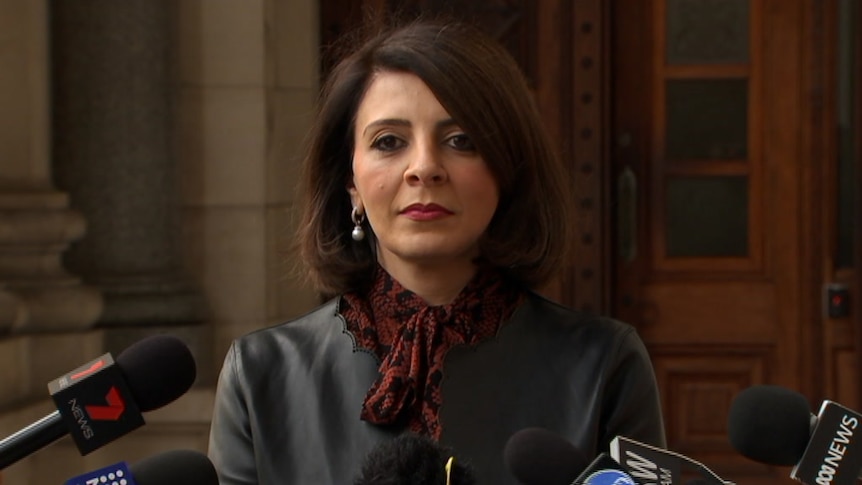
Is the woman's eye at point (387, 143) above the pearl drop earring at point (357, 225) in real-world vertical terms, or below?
above

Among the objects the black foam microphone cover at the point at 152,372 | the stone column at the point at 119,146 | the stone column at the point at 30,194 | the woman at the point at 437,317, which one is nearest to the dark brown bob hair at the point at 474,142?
the woman at the point at 437,317

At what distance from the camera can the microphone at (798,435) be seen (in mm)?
1478

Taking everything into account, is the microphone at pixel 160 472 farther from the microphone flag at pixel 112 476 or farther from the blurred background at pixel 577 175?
the blurred background at pixel 577 175

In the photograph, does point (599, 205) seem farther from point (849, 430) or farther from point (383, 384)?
point (849, 430)

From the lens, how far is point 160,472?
1466 millimetres

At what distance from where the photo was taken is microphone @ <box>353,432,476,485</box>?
1.50 m

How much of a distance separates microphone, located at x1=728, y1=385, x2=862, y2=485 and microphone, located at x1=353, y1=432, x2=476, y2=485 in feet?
0.92

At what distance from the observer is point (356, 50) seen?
2.35 meters

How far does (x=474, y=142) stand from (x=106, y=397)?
2.46ft

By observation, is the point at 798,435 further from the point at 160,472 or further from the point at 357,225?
the point at 357,225

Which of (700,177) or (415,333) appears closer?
(415,333)

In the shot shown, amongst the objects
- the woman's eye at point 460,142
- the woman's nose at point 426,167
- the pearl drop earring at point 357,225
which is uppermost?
the woman's eye at point 460,142

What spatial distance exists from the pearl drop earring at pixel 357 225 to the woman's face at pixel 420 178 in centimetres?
13

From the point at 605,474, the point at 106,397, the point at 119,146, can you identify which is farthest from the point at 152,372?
the point at 119,146
